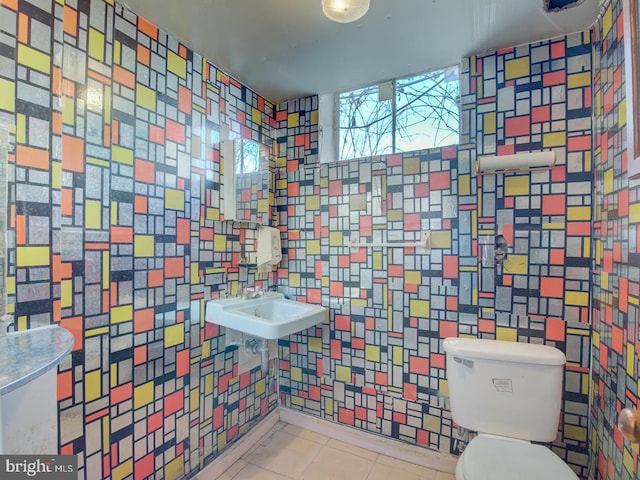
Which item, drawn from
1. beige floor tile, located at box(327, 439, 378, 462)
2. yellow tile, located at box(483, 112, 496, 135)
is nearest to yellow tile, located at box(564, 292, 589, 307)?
yellow tile, located at box(483, 112, 496, 135)

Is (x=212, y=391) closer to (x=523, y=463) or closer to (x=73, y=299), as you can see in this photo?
(x=73, y=299)

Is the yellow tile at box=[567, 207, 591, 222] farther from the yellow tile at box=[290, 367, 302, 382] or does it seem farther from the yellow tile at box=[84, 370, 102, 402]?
the yellow tile at box=[84, 370, 102, 402]

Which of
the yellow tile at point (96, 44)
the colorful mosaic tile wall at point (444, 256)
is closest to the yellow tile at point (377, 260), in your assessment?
the colorful mosaic tile wall at point (444, 256)

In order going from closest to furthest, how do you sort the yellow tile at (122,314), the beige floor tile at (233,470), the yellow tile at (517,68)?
the yellow tile at (122,314), the yellow tile at (517,68), the beige floor tile at (233,470)

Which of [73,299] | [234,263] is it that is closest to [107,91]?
[73,299]

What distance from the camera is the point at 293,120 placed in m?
2.36

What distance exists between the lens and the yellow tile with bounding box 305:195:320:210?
224cm

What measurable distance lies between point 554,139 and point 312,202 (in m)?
1.43

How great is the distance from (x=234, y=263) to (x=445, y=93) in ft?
5.57

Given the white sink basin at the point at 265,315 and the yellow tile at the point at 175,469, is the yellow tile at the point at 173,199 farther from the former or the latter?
the yellow tile at the point at 175,469

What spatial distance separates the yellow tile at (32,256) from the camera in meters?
1.08

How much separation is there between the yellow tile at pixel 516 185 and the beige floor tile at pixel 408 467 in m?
1.62

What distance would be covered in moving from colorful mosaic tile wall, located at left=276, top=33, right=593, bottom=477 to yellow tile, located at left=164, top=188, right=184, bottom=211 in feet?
2.76

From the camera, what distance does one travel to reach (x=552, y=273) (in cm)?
162
